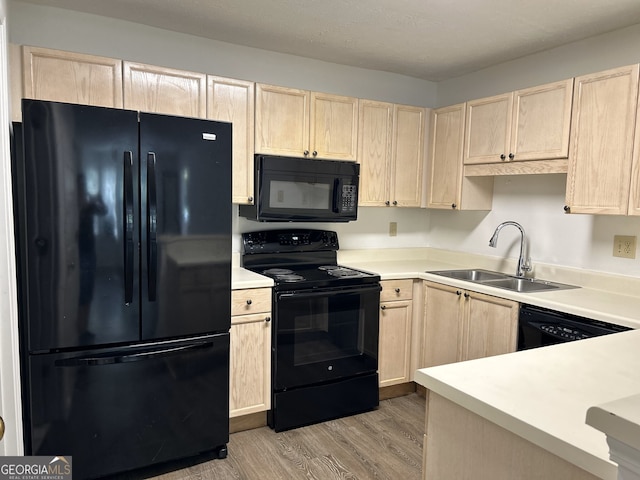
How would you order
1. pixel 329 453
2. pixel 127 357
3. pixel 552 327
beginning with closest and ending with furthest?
pixel 127 357 < pixel 552 327 < pixel 329 453

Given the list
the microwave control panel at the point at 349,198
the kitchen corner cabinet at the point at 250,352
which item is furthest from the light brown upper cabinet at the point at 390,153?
the kitchen corner cabinet at the point at 250,352

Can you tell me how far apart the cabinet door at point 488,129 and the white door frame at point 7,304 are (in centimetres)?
258

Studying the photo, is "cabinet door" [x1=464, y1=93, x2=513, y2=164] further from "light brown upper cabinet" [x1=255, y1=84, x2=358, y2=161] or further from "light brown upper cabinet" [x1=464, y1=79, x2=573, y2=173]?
"light brown upper cabinet" [x1=255, y1=84, x2=358, y2=161]

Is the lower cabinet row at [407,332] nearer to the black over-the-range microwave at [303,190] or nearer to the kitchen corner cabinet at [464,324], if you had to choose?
the kitchen corner cabinet at [464,324]

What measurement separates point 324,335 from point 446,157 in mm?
1569

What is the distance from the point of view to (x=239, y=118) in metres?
2.67

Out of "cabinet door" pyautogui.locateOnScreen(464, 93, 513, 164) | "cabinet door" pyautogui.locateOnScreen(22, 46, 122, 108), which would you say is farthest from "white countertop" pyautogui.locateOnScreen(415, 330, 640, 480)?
"cabinet door" pyautogui.locateOnScreen(22, 46, 122, 108)

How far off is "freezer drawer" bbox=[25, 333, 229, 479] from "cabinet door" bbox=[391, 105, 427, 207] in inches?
68.1

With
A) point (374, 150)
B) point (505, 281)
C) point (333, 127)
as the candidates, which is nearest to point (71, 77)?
point (333, 127)

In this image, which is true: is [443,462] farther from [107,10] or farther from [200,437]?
[107,10]

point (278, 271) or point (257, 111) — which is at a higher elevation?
point (257, 111)

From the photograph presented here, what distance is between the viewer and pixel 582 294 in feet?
7.98

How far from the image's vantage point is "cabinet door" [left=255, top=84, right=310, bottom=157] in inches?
108

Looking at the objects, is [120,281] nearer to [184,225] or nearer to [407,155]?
[184,225]
